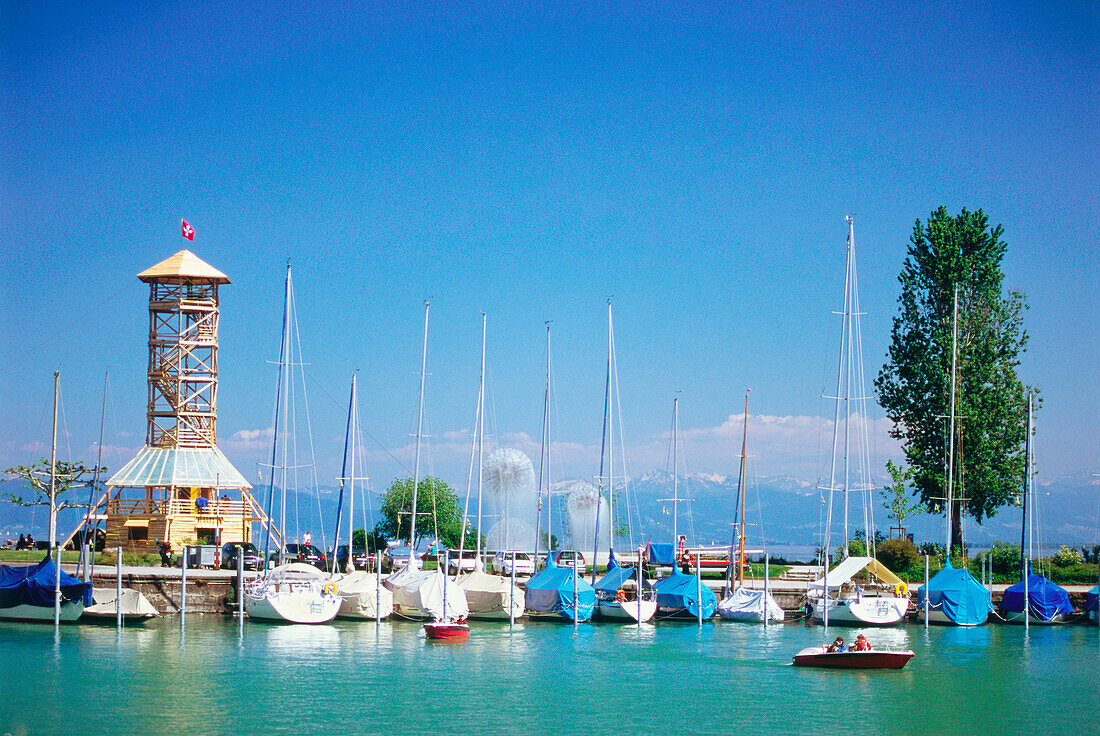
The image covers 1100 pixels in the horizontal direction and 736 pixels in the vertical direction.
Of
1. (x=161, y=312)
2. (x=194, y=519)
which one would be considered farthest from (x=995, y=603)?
(x=161, y=312)

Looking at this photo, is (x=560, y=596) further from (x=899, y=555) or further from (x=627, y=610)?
(x=899, y=555)

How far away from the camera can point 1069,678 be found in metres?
44.4

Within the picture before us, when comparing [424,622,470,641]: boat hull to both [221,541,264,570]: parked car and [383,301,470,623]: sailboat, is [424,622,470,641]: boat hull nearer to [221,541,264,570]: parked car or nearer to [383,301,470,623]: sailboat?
[383,301,470,623]: sailboat

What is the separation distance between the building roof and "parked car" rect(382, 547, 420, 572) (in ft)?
33.4

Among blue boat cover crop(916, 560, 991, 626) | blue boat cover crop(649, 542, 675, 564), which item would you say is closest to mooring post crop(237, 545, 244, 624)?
blue boat cover crop(649, 542, 675, 564)

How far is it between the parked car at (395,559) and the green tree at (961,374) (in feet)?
105

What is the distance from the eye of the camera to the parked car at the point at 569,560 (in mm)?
65713

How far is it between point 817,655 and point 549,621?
18460 millimetres

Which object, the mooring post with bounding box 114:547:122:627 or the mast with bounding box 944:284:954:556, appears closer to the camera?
the mooring post with bounding box 114:547:122:627

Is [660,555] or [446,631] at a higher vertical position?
[660,555]

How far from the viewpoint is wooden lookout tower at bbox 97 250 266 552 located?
71188 millimetres

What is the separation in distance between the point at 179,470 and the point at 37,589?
20.2m

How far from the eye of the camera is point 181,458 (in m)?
74.1

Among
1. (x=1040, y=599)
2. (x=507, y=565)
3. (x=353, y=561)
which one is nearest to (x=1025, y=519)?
(x=1040, y=599)
